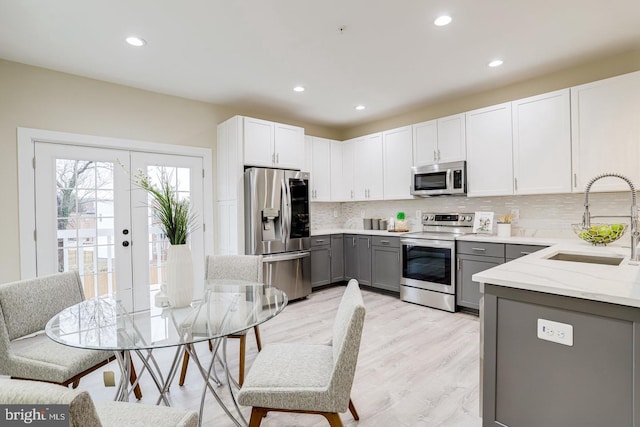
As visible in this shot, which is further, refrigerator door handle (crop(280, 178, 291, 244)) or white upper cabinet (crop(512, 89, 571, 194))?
refrigerator door handle (crop(280, 178, 291, 244))

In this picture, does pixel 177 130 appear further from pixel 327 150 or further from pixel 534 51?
pixel 534 51

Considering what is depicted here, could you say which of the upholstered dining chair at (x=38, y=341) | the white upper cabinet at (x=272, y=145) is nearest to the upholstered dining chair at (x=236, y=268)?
the upholstered dining chair at (x=38, y=341)

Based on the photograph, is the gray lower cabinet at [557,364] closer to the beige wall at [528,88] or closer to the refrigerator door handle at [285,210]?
the refrigerator door handle at [285,210]

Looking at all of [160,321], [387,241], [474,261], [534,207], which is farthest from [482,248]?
[160,321]

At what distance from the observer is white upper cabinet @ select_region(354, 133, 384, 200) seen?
16.0 feet

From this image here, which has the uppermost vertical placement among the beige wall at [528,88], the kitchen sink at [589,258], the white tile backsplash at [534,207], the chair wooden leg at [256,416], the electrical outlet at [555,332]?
the beige wall at [528,88]

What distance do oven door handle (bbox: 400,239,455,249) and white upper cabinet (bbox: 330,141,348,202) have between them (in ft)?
5.00

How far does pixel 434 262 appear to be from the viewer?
3.92m

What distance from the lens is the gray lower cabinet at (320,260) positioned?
15.4 ft

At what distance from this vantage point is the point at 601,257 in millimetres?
2281

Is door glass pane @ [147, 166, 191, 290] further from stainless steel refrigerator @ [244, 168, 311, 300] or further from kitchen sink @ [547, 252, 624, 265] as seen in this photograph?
kitchen sink @ [547, 252, 624, 265]

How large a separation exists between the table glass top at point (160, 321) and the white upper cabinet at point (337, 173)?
3.33 m

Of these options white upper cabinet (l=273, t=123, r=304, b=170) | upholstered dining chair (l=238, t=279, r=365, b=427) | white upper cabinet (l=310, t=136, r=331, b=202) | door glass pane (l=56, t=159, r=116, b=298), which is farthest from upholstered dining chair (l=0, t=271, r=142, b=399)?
white upper cabinet (l=310, t=136, r=331, b=202)

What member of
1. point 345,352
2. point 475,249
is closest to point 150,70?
point 345,352
